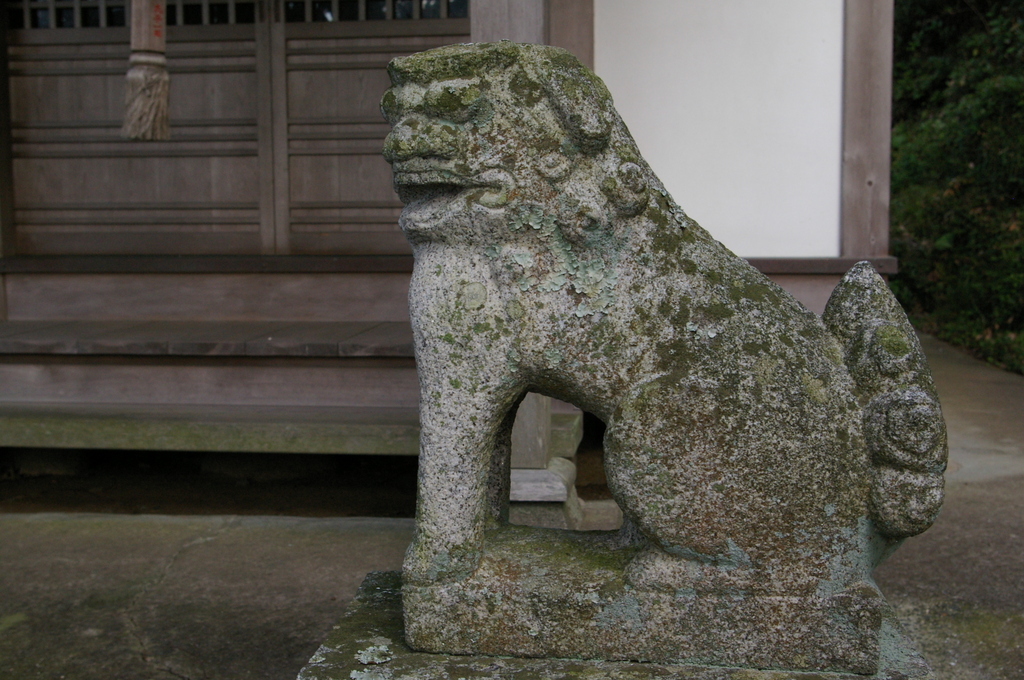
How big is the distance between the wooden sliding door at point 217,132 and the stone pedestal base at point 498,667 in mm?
3341

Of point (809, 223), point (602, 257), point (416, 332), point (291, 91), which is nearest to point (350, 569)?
point (416, 332)

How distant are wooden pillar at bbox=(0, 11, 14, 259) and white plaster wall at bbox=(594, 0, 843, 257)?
3.20 meters

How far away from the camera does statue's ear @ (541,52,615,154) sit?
65.4 inches

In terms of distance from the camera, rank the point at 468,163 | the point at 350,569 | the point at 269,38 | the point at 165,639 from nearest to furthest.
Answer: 1. the point at 468,163
2. the point at 165,639
3. the point at 350,569
4. the point at 269,38

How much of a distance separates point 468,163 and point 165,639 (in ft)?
5.84

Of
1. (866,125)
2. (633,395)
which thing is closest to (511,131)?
(633,395)

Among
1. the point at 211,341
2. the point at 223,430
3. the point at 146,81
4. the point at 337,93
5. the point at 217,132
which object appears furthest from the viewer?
the point at 217,132

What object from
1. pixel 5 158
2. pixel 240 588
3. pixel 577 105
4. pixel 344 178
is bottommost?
pixel 240 588

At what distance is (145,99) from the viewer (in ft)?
9.71

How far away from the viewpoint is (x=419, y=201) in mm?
1794

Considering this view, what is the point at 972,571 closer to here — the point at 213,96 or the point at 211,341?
the point at 211,341

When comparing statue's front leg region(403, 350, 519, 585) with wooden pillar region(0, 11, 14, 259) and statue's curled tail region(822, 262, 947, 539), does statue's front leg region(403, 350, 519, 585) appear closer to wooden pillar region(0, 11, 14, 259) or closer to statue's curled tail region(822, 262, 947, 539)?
statue's curled tail region(822, 262, 947, 539)

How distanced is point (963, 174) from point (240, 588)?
25.6ft

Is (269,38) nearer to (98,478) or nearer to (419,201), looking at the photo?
(98,478)
